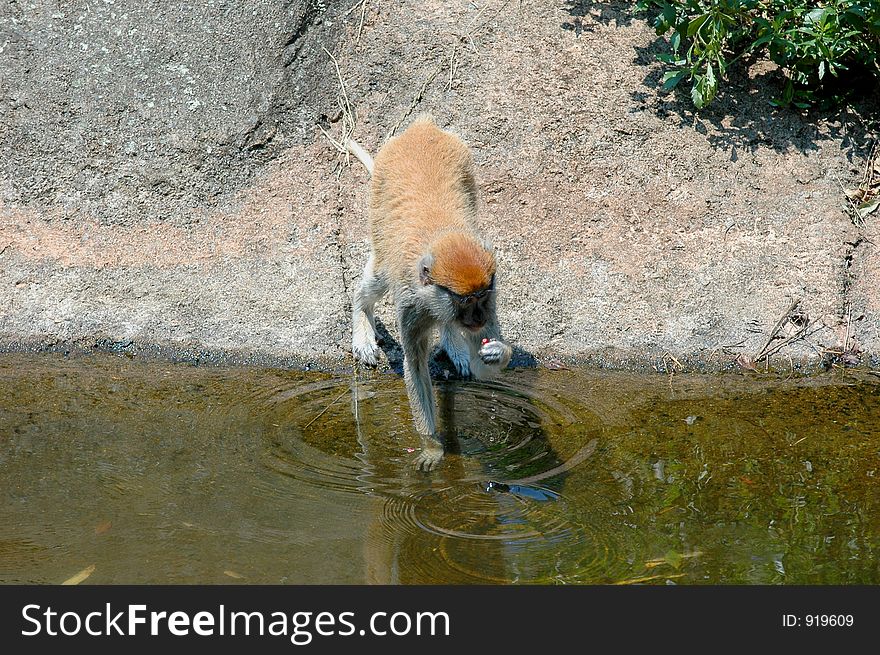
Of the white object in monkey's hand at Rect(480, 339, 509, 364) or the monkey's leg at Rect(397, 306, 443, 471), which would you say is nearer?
the white object in monkey's hand at Rect(480, 339, 509, 364)

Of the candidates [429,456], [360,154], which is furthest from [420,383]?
[360,154]

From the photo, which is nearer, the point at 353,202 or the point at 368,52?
the point at 353,202

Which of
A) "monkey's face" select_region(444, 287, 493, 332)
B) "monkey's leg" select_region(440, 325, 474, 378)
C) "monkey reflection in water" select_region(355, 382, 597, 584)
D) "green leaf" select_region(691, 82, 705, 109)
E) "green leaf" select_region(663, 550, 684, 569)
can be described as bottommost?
"green leaf" select_region(663, 550, 684, 569)

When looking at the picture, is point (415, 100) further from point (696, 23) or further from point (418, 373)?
point (418, 373)

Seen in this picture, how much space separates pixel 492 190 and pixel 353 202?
3.65ft

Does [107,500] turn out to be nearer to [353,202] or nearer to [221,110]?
[353,202]

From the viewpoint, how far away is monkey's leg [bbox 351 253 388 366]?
680cm

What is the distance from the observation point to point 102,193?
797 centimetres

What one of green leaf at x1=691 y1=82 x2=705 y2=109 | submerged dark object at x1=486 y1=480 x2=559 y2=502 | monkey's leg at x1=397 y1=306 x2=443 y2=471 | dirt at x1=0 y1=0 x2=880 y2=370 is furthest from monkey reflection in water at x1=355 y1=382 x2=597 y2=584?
green leaf at x1=691 y1=82 x2=705 y2=109

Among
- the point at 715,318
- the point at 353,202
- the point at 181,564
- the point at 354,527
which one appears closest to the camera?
the point at 181,564

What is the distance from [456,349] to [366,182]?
6.16ft

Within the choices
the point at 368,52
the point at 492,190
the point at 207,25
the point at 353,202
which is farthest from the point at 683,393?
the point at 207,25

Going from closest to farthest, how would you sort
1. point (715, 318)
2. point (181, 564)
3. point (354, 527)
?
point (181, 564) < point (354, 527) < point (715, 318)

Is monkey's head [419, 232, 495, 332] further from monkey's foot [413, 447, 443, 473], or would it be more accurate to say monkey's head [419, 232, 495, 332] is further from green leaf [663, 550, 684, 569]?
green leaf [663, 550, 684, 569]
